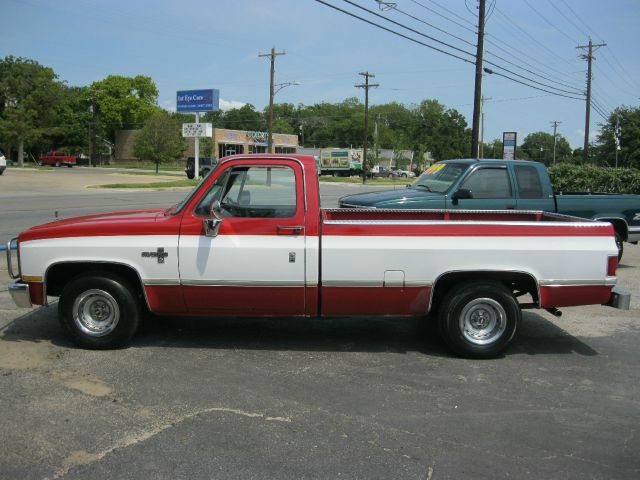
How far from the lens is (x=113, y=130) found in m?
94.7

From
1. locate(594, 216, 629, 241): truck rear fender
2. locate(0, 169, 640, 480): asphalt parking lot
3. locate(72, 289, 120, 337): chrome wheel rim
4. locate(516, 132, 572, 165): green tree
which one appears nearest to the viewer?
locate(0, 169, 640, 480): asphalt parking lot

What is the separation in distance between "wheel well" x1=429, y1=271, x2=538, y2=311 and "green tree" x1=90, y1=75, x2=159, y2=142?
93.0m

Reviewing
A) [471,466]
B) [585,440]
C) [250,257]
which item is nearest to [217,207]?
[250,257]

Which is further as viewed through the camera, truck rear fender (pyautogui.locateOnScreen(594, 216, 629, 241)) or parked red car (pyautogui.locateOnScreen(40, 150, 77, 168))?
parked red car (pyautogui.locateOnScreen(40, 150, 77, 168))

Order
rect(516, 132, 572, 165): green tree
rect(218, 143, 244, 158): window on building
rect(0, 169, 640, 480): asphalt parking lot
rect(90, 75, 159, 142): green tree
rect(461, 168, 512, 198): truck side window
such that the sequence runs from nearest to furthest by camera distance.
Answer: rect(0, 169, 640, 480): asphalt parking lot < rect(461, 168, 512, 198): truck side window < rect(218, 143, 244, 158): window on building < rect(90, 75, 159, 142): green tree < rect(516, 132, 572, 165): green tree

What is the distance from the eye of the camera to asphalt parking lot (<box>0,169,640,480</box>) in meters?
3.48

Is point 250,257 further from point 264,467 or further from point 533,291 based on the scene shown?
point 533,291

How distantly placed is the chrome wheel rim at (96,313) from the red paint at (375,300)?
1966 mm

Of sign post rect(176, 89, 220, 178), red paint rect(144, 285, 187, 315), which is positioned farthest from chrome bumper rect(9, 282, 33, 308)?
sign post rect(176, 89, 220, 178)

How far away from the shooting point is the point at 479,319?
5438 mm

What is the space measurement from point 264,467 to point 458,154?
140230 mm

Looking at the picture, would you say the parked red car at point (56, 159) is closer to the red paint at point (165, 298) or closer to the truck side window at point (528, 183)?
the truck side window at point (528, 183)

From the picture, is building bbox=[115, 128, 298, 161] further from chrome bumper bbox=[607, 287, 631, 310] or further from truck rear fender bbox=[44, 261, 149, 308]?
chrome bumper bbox=[607, 287, 631, 310]

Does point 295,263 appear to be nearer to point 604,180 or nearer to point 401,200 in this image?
point 401,200
